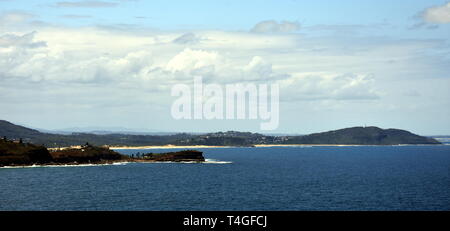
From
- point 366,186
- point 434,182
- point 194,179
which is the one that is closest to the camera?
point 366,186

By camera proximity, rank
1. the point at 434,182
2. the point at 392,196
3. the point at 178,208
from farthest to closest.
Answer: the point at 434,182, the point at 392,196, the point at 178,208

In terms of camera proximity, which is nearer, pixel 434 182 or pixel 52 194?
pixel 52 194

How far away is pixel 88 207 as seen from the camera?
103 metres

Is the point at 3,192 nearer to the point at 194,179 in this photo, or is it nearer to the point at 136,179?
the point at 136,179

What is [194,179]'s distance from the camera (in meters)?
166

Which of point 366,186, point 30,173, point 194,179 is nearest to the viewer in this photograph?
point 366,186

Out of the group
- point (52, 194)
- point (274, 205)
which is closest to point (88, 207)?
point (52, 194)

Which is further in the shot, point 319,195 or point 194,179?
point 194,179

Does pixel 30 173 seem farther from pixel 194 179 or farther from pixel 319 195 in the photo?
pixel 319 195
